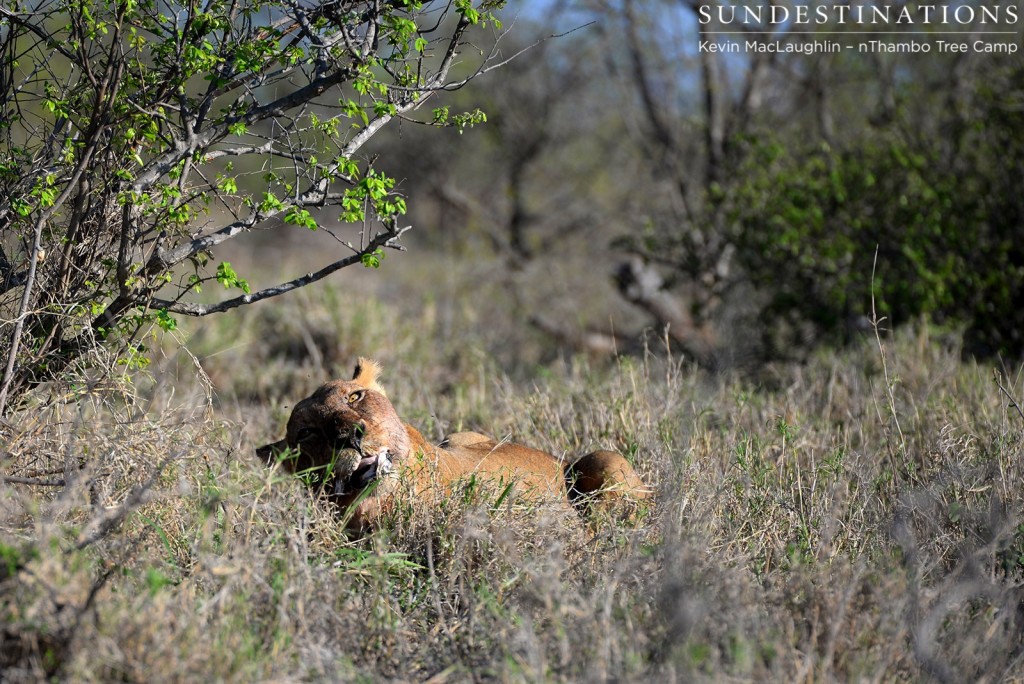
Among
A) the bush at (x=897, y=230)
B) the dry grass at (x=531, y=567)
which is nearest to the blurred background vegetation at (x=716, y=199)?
the bush at (x=897, y=230)

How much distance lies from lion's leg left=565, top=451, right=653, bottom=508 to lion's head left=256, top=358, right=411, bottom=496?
2.98ft

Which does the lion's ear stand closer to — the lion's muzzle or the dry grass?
the lion's muzzle

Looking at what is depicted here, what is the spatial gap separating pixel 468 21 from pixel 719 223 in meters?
6.05

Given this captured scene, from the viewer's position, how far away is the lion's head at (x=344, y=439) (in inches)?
151

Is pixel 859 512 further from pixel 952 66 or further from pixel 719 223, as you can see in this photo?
pixel 952 66

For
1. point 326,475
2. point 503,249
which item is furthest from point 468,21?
point 503,249

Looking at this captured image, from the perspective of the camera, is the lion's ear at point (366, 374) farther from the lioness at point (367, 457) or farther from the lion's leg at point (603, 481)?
the lion's leg at point (603, 481)

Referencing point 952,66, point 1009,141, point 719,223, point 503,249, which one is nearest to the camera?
point 1009,141

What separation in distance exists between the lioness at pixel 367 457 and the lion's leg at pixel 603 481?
0.01 m

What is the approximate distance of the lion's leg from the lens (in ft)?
14.1

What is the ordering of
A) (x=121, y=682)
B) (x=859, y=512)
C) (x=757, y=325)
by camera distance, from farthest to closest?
(x=757, y=325) → (x=859, y=512) → (x=121, y=682)

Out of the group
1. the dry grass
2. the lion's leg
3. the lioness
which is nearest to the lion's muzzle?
the lioness

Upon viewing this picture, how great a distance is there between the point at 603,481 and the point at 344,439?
4.12 ft

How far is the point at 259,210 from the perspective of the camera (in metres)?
4.12
